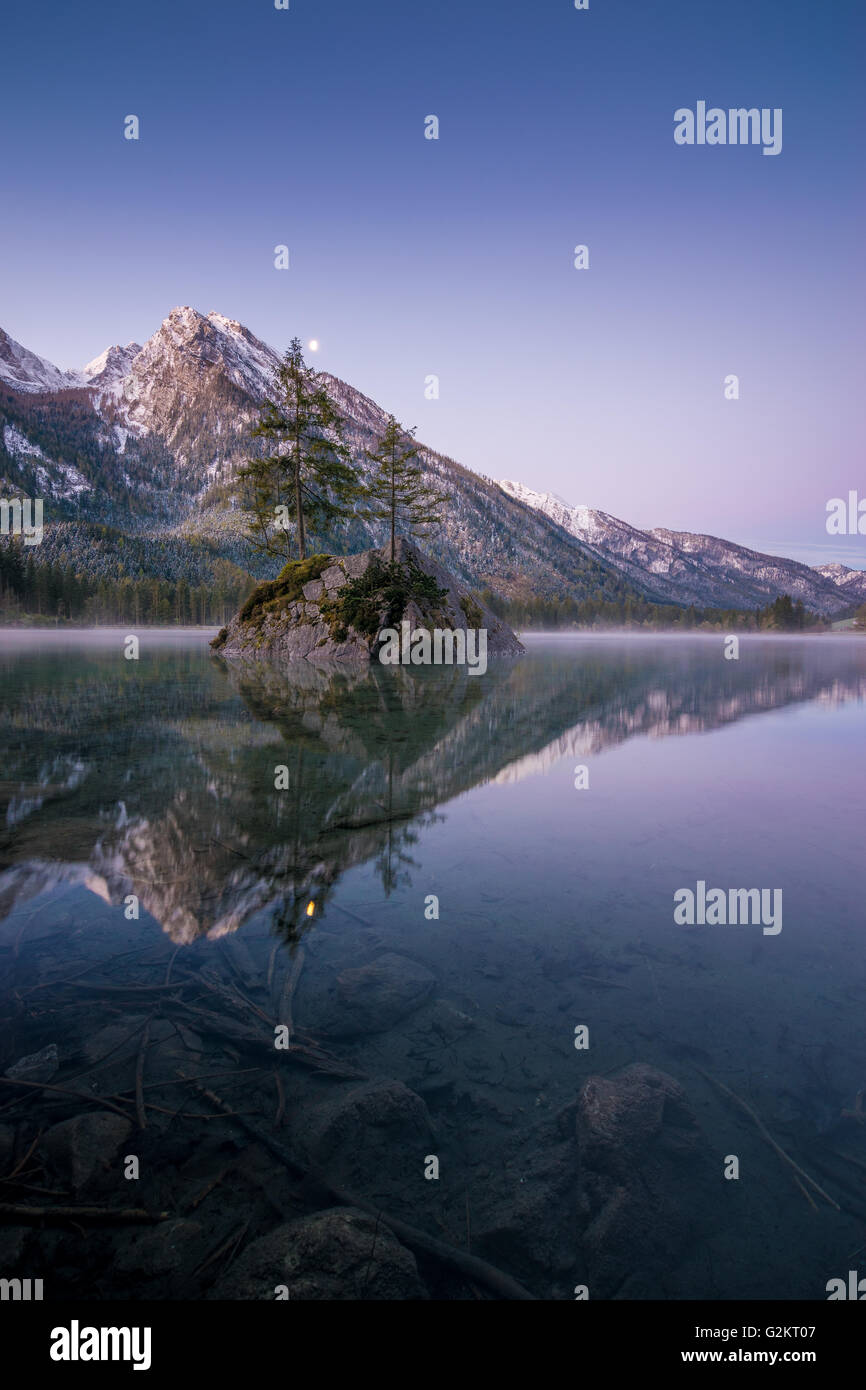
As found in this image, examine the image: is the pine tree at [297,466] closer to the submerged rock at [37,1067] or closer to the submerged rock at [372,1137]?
the submerged rock at [37,1067]

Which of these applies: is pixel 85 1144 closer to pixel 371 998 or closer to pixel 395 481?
pixel 371 998

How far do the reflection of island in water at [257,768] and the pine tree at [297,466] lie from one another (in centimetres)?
2115

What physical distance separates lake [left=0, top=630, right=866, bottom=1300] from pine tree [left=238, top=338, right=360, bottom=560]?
3737 cm

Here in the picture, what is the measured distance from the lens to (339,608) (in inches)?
1677

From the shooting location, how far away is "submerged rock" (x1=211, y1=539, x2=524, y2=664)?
1649 inches

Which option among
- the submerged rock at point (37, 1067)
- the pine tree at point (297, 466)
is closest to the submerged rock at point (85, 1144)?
the submerged rock at point (37, 1067)

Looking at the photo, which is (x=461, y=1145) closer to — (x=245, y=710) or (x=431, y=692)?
(x=245, y=710)

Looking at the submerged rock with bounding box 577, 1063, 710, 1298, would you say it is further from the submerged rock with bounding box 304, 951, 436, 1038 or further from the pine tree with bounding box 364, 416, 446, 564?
the pine tree with bounding box 364, 416, 446, 564

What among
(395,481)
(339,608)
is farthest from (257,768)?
(395,481)

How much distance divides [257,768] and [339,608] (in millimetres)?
31435

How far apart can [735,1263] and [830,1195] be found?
0.75 metres

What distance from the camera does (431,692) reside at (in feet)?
85.3

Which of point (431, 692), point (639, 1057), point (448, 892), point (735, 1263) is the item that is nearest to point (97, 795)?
point (448, 892)

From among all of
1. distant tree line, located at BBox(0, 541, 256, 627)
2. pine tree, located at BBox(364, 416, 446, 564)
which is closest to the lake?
pine tree, located at BBox(364, 416, 446, 564)
